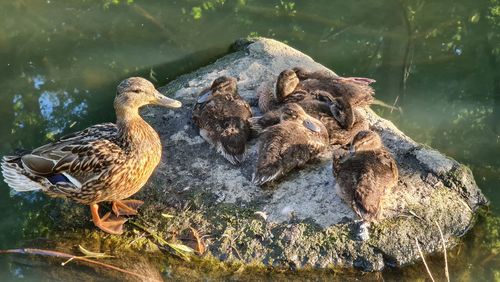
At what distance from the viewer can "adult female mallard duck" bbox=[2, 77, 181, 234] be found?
507 centimetres

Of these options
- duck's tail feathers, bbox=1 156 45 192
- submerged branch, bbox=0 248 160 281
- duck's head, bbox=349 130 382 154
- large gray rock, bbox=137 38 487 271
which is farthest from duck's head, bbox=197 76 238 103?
submerged branch, bbox=0 248 160 281

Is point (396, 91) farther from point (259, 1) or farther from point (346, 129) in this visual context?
point (259, 1)

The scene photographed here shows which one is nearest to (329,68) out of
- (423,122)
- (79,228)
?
(423,122)

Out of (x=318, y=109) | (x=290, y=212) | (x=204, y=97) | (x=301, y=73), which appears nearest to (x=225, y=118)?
(x=204, y=97)

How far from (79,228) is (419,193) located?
9.66 ft

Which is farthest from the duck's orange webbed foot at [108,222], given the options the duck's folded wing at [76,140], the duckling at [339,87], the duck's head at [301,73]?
the duck's head at [301,73]

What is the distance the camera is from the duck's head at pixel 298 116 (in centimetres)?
576

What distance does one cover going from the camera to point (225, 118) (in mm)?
5914

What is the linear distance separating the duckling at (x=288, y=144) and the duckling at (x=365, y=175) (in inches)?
10.4

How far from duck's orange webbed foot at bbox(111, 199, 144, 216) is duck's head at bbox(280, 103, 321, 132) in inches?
60.4

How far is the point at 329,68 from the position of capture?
7.73m

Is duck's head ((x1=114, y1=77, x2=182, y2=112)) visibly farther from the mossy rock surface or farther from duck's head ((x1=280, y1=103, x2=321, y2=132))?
duck's head ((x1=280, y1=103, x2=321, y2=132))

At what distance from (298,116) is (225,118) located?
68cm

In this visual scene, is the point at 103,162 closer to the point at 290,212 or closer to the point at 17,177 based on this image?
the point at 17,177
